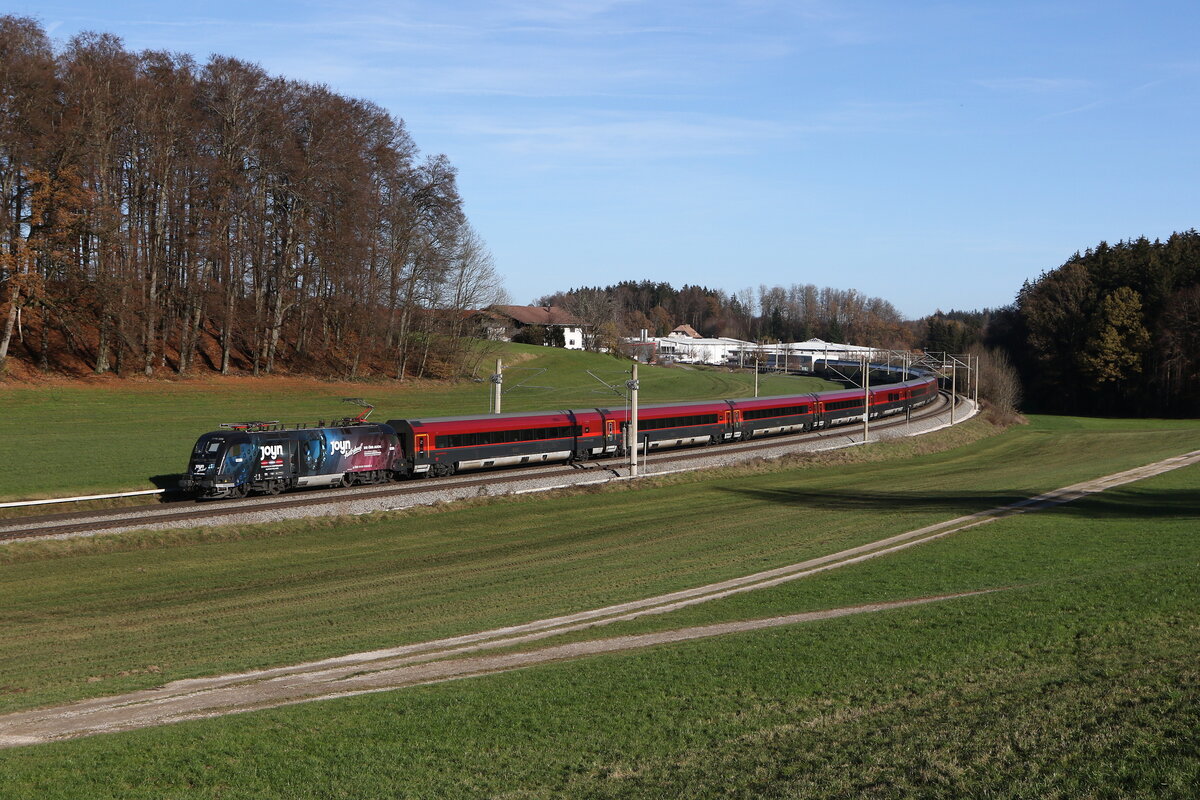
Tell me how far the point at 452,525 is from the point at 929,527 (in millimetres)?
16917

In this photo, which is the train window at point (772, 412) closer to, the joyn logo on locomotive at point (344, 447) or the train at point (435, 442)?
the train at point (435, 442)

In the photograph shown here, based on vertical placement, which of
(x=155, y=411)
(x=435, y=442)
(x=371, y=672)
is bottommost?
(x=371, y=672)

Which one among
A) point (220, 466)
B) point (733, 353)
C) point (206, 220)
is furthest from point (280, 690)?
point (733, 353)

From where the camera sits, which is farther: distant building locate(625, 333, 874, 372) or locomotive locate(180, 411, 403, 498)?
distant building locate(625, 333, 874, 372)

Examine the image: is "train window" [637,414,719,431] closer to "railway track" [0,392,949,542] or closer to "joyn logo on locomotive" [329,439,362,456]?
"railway track" [0,392,949,542]

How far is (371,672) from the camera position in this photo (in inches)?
680

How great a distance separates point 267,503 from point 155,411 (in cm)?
2630

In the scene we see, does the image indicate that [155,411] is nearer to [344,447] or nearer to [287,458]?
[344,447]

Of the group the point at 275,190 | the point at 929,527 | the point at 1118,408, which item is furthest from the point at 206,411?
the point at 1118,408

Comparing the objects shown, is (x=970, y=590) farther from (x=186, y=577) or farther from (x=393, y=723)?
(x=186, y=577)

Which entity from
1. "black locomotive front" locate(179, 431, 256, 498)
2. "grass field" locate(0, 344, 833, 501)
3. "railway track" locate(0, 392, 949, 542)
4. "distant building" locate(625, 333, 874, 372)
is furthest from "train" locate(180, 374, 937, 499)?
"distant building" locate(625, 333, 874, 372)

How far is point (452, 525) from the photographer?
35.6m

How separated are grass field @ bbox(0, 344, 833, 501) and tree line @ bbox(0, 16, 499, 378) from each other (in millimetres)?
3670

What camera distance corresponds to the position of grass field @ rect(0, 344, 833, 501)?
131 ft
